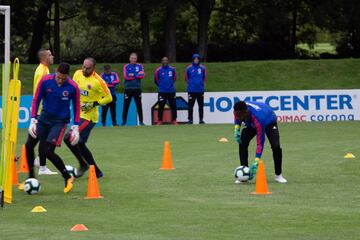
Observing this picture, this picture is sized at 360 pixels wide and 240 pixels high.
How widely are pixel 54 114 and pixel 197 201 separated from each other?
110 inches

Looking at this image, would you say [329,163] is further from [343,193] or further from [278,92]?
[278,92]

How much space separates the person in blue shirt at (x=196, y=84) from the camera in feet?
105

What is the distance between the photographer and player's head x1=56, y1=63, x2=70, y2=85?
581 inches

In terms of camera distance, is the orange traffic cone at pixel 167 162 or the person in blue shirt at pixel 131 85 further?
the person in blue shirt at pixel 131 85

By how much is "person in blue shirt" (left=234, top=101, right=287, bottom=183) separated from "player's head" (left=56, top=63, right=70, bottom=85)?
2.53 meters

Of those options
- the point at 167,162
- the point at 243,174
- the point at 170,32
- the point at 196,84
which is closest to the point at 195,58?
the point at 196,84

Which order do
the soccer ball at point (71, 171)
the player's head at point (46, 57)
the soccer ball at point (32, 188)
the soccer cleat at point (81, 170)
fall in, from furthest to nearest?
the soccer cleat at point (81, 170), the soccer ball at point (71, 171), the player's head at point (46, 57), the soccer ball at point (32, 188)

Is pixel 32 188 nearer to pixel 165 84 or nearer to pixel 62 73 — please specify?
pixel 62 73

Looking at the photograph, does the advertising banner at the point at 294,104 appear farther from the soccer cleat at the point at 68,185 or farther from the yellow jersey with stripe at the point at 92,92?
the soccer cleat at the point at 68,185

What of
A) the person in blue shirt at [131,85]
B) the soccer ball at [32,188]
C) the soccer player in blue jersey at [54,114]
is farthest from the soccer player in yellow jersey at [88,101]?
the person in blue shirt at [131,85]

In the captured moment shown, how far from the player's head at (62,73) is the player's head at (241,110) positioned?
252 cm

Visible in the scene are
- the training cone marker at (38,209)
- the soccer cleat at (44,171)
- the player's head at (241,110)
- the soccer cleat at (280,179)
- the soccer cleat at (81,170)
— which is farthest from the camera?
the soccer cleat at (44,171)

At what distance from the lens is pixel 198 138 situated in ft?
84.9

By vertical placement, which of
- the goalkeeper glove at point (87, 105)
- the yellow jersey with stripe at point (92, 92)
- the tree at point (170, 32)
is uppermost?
the tree at point (170, 32)
